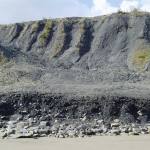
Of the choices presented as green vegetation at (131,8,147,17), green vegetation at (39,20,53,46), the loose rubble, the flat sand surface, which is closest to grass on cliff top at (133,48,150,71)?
green vegetation at (131,8,147,17)

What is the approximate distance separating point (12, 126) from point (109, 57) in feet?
87.9

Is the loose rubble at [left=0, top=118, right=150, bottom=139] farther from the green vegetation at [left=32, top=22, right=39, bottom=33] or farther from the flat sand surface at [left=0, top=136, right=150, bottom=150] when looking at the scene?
the green vegetation at [left=32, top=22, right=39, bottom=33]

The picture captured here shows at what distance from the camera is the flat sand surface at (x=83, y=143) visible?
2523 cm

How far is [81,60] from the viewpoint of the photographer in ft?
188

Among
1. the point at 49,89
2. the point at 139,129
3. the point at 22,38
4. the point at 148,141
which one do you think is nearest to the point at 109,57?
the point at 22,38

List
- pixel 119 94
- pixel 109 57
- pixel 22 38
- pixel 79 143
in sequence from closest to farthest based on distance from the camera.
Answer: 1. pixel 79 143
2. pixel 119 94
3. pixel 109 57
4. pixel 22 38

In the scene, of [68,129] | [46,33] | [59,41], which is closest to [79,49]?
[59,41]

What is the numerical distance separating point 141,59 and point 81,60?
21.5 feet

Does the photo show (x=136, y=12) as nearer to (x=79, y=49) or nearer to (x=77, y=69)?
(x=79, y=49)

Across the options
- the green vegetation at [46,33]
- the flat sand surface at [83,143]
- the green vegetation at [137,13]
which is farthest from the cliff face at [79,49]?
the flat sand surface at [83,143]

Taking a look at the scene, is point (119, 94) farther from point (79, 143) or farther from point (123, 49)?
point (123, 49)

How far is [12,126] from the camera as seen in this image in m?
31.8

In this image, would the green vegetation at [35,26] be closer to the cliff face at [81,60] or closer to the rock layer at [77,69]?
the rock layer at [77,69]

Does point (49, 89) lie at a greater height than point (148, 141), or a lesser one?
greater
